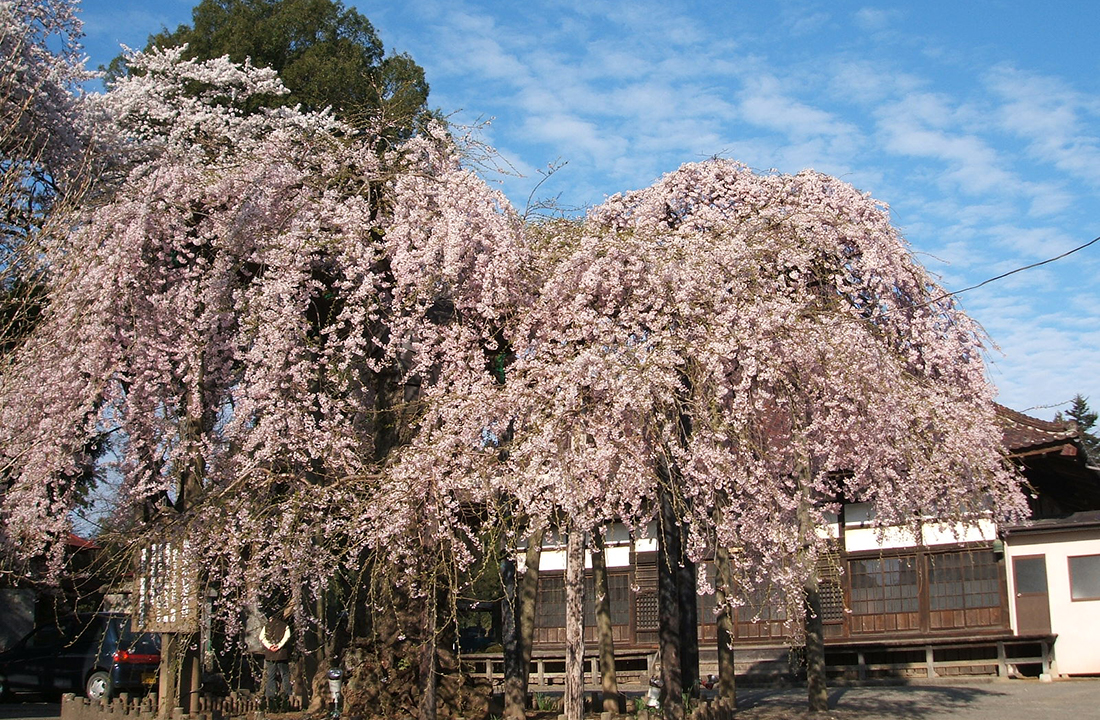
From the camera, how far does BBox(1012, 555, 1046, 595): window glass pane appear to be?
17.5 meters

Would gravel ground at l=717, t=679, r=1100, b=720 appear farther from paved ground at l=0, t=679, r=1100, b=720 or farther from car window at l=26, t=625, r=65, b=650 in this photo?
car window at l=26, t=625, r=65, b=650

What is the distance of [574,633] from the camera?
9.54m

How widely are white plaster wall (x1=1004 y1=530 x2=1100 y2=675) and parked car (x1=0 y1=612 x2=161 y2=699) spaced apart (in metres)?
15.9

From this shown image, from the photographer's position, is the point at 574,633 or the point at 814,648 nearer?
the point at 574,633

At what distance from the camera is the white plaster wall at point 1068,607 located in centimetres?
1697

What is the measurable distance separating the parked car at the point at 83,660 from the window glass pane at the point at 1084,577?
16411 mm

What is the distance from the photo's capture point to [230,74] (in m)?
17.8

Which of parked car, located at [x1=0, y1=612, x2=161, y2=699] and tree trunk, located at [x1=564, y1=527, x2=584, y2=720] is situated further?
parked car, located at [x1=0, y1=612, x2=161, y2=699]

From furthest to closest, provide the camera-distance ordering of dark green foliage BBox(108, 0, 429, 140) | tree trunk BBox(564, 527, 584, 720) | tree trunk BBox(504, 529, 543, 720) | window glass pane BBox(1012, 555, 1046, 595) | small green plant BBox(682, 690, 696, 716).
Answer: dark green foliage BBox(108, 0, 429, 140) → window glass pane BBox(1012, 555, 1046, 595) → small green plant BBox(682, 690, 696, 716) → tree trunk BBox(504, 529, 543, 720) → tree trunk BBox(564, 527, 584, 720)

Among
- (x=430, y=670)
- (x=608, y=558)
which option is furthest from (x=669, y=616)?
(x=608, y=558)

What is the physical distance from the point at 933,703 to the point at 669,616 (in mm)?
6406

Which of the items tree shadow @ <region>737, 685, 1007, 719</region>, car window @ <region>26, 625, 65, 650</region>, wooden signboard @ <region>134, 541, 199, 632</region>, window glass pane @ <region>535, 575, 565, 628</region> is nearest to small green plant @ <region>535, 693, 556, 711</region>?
tree shadow @ <region>737, 685, 1007, 719</region>

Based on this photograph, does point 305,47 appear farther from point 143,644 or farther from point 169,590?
point 169,590

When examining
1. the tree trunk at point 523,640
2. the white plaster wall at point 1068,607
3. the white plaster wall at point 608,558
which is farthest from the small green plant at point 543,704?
the white plaster wall at point 1068,607
